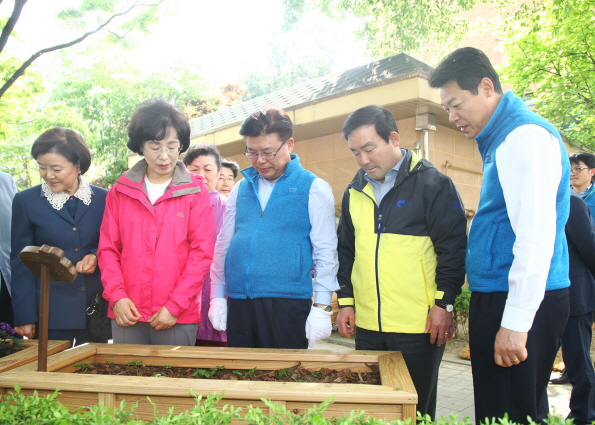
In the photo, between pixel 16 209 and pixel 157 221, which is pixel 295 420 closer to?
pixel 157 221

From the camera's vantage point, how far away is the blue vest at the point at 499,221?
193 cm

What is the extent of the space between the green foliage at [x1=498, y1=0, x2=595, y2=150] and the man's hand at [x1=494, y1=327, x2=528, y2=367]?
8.35 meters

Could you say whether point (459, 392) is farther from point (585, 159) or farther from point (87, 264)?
point (87, 264)

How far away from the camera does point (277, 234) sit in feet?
8.70

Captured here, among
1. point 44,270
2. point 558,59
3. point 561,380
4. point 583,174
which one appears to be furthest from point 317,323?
point 558,59

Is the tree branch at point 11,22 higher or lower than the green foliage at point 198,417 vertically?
higher

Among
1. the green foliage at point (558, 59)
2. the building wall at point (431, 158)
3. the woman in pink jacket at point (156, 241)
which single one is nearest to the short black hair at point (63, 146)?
the woman in pink jacket at point (156, 241)

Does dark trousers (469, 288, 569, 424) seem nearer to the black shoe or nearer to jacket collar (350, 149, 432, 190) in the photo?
jacket collar (350, 149, 432, 190)

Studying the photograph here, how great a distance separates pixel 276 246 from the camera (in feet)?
8.62

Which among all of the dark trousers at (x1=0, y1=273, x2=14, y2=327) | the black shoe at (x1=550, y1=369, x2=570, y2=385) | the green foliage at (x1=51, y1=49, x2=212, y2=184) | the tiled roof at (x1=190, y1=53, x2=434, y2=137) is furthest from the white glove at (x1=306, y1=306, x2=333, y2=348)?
the green foliage at (x1=51, y1=49, x2=212, y2=184)

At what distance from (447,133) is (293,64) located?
36572 mm

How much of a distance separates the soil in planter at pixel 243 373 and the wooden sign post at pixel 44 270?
0.31 m

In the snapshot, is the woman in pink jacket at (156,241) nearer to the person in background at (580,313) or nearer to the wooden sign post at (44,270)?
the wooden sign post at (44,270)

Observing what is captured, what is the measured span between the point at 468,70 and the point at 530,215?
2.26 feet
